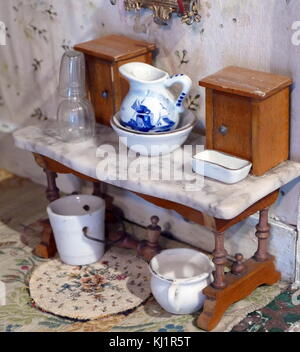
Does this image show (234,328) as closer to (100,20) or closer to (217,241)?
(217,241)

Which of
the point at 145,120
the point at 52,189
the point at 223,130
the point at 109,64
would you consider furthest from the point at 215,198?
the point at 52,189

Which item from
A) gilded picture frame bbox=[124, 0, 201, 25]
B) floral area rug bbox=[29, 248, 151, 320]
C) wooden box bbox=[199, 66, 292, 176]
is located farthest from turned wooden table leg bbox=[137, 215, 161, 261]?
gilded picture frame bbox=[124, 0, 201, 25]

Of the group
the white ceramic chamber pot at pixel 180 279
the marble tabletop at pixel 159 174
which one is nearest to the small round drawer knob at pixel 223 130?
the marble tabletop at pixel 159 174

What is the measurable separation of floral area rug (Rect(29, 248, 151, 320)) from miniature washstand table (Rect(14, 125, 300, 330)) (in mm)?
240

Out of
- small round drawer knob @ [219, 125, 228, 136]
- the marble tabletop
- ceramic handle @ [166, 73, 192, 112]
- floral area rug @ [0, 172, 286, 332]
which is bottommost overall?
floral area rug @ [0, 172, 286, 332]

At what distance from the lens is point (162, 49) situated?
1925 millimetres

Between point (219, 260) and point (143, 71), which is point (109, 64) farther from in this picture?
point (219, 260)

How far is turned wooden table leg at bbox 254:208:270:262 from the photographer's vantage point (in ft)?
5.88

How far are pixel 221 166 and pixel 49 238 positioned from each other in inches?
26.7

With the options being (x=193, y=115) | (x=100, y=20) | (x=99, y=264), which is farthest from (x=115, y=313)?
(x=100, y=20)

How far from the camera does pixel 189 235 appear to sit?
2074mm

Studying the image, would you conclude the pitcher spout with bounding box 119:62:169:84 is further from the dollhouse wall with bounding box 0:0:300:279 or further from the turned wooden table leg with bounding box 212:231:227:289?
the turned wooden table leg with bounding box 212:231:227:289

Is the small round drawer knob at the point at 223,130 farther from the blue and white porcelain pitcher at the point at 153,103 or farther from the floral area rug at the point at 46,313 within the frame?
the floral area rug at the point at 46,313

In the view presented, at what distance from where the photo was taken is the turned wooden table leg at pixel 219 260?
1.66m
